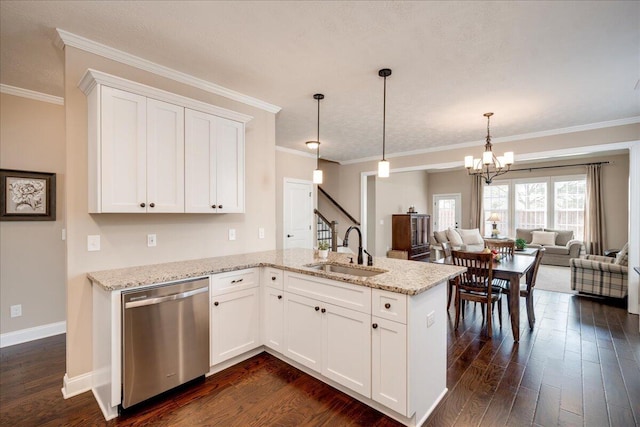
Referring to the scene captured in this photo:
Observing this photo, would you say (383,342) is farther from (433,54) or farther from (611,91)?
(611,91)

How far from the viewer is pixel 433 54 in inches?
96.2

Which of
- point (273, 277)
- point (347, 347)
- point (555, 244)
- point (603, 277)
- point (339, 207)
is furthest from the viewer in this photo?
point (555, 244)

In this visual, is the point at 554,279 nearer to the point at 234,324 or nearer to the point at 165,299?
the point at 234,324

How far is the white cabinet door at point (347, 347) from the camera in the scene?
6.72 feet

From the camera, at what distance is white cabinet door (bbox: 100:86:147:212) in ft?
7.18

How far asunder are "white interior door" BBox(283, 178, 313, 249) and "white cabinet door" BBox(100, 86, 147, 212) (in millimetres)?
3480

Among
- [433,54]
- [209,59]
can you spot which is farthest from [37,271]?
[433,54]

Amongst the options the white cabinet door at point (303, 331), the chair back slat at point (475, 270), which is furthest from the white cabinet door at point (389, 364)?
the chair back slat at point (475, 270)

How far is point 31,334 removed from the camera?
3.18m

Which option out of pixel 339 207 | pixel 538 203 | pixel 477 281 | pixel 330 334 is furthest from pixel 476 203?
pixel 330 334

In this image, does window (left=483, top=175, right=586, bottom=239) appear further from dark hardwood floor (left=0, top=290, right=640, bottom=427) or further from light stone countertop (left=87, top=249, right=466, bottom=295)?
light stone countertop (left=87, top=249, right=466, bottom=295)

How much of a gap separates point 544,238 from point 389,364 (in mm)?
8249

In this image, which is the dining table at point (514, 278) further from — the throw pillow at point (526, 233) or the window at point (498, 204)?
the window at point (498, 204)

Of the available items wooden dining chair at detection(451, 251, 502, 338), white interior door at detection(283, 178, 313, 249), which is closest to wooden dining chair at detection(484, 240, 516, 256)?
wooden dining chair at detection(451, 251, 502, 338)
